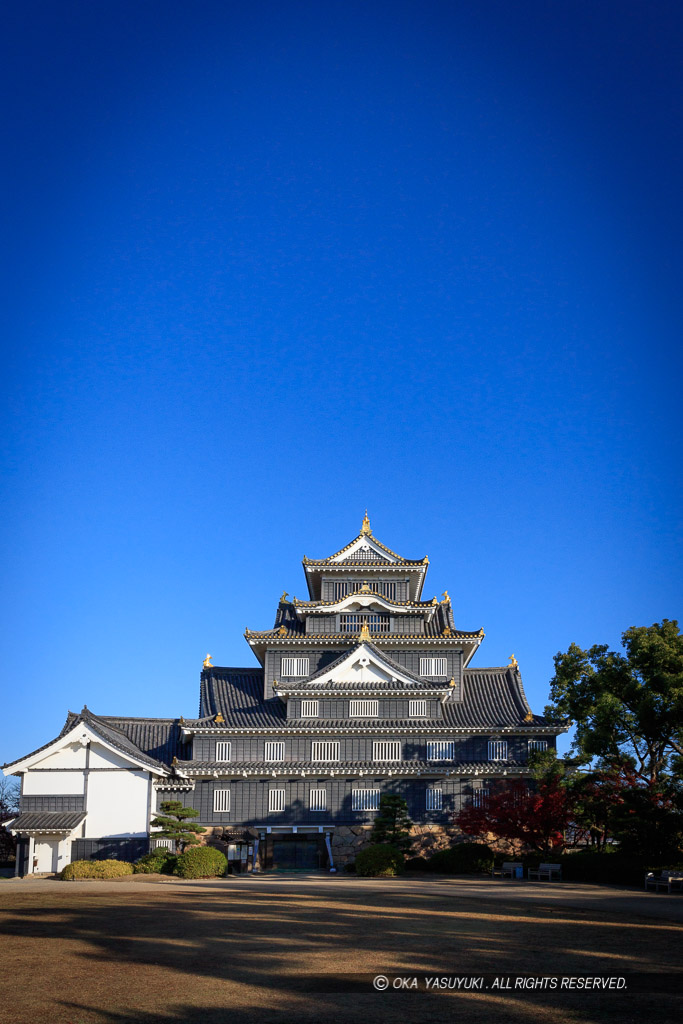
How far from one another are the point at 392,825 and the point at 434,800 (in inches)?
190

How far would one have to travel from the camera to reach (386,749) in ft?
153

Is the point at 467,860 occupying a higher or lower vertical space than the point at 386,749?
lower

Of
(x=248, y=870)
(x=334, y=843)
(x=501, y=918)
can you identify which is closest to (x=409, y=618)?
(x=334, y=843)

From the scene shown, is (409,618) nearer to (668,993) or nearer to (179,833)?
(179,833)

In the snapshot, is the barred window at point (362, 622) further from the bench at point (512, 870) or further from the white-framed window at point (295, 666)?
the bench at point (512, 870)

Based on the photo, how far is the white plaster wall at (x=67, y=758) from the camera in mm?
41594

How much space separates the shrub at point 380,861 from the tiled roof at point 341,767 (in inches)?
284

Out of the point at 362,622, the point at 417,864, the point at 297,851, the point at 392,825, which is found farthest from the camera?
the point at 362,622

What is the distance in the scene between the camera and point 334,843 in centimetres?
4434

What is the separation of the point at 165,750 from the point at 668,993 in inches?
1626

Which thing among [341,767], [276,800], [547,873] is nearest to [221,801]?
[276,800]

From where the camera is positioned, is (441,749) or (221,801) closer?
(221,801)

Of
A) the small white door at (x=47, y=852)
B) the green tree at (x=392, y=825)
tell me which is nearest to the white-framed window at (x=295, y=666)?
the green tree at (x=392, y=825)

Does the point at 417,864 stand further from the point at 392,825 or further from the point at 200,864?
the point at 200,864
